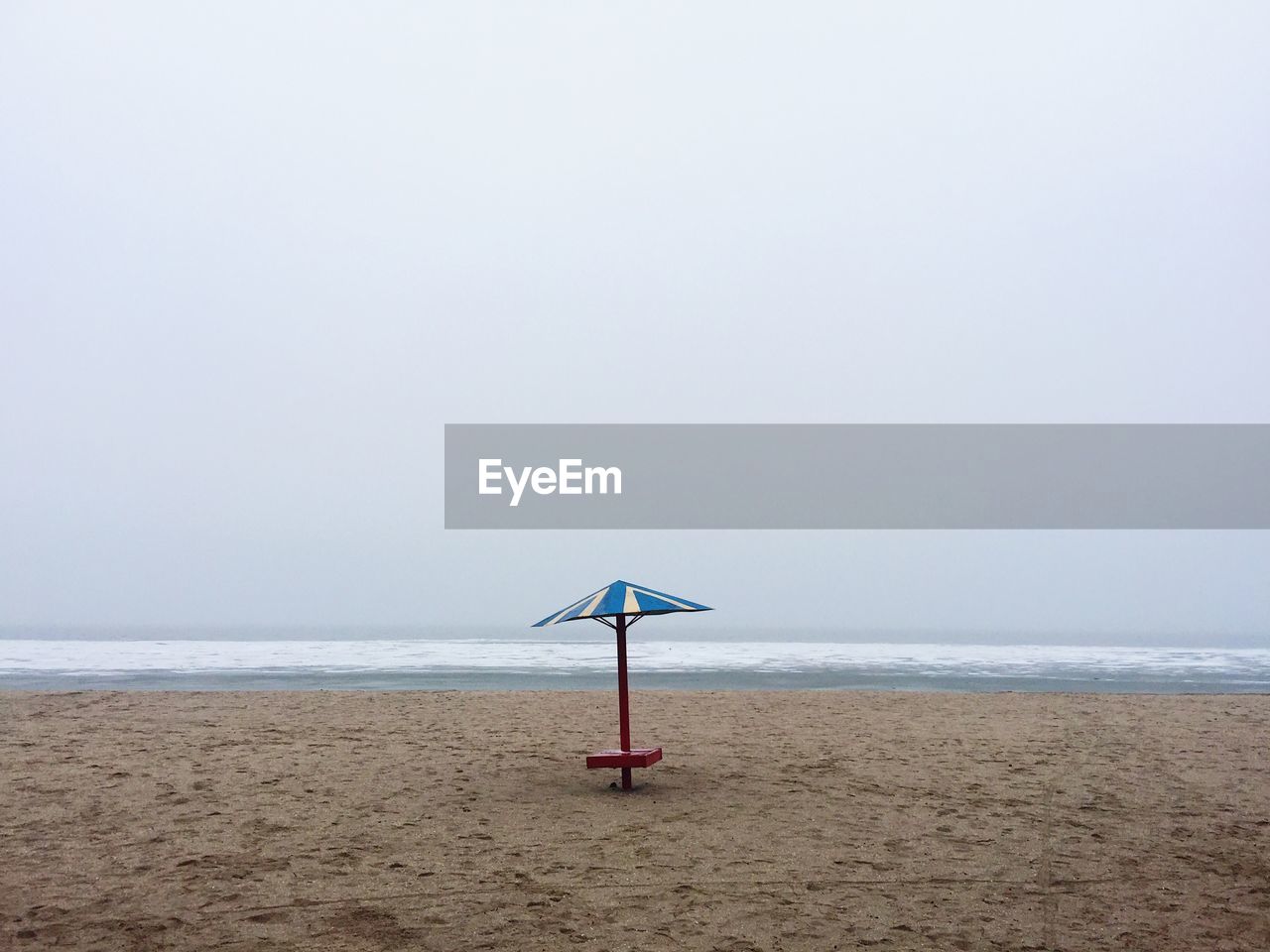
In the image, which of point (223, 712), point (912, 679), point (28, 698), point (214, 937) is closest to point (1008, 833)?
point (214, 937)

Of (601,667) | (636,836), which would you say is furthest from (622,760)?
(601,667)

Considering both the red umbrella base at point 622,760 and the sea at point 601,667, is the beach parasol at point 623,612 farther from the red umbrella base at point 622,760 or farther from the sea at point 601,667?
the sea at point 601,667

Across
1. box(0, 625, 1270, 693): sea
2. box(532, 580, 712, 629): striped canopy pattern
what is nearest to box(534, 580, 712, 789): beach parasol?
box(532, 580, 712, 629): striped canopy pattern

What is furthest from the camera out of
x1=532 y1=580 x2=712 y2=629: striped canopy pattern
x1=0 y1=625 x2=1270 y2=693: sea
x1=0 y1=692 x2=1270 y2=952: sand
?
x1=0 y1=625 x2=1270 y2=693: sea

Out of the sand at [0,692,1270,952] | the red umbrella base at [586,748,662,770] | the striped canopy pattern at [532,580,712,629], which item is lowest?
the sand at [0,692,1270,952]

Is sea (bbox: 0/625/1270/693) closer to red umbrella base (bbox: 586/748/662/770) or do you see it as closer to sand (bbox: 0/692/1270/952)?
sand (bbox: 0/692/1270/952)

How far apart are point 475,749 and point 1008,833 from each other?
604cm

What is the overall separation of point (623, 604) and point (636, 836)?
77.9 inches

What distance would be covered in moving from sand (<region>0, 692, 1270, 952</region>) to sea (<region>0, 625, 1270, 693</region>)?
6.37 metres

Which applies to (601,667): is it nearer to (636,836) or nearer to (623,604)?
(623,604)

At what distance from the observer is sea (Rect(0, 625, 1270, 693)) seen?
62.8 feet

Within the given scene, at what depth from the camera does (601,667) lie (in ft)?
78.7

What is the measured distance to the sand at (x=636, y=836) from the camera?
5.36m

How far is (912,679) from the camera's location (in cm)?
2069
